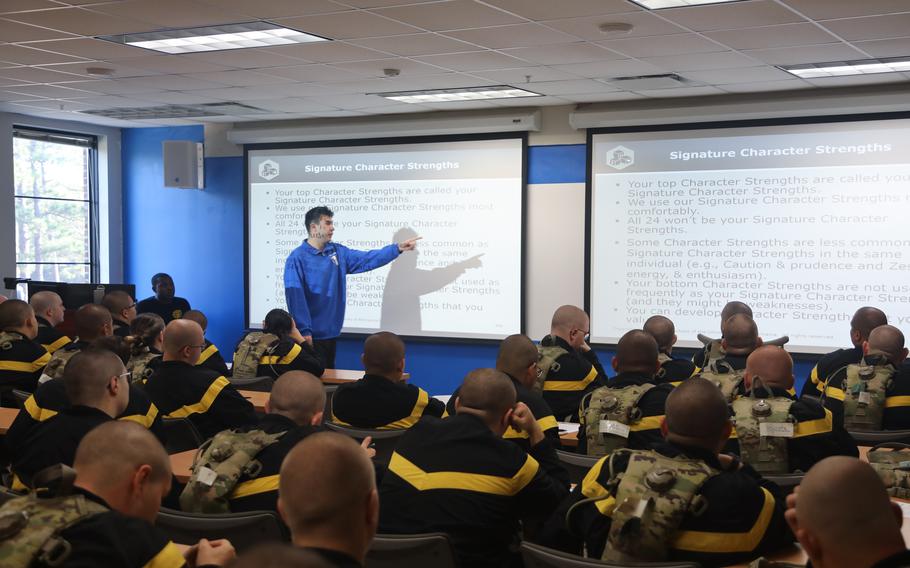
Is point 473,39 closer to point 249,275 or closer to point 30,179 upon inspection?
point 249,275

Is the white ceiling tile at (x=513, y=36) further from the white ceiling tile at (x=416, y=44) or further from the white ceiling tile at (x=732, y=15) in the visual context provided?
the white ceiling tile at (x=732, y=15)

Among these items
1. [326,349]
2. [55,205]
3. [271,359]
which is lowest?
[326,349]

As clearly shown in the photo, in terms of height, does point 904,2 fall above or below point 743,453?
above

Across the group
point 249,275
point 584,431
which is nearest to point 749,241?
point 584,431

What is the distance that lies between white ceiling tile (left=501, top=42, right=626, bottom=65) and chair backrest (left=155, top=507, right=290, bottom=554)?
13.9 feet

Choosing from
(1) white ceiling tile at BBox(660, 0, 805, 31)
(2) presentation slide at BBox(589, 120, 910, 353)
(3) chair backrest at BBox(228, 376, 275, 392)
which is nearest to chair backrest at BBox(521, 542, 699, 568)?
(1) white ceiling tile at BBox(660, 0, 805, 31)

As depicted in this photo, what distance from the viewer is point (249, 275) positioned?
10539 millimetres

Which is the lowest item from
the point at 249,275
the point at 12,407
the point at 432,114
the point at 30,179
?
the point at 12,407

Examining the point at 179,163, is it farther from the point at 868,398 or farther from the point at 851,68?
the point at 868,398

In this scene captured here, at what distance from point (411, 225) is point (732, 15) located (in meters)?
4.96

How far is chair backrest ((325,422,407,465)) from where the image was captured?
4.25 metres

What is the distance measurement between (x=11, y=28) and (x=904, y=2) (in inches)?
211

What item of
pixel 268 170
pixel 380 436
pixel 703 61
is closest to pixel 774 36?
pixel 703 61

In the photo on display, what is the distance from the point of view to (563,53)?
6.44 m
